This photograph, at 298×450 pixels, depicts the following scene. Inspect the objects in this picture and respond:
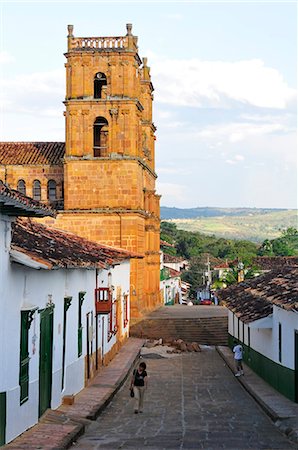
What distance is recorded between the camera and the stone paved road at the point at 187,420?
1309cm

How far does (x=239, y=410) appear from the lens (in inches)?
689

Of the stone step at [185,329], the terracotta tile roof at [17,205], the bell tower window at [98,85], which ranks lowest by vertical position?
the stone step at [185,329]

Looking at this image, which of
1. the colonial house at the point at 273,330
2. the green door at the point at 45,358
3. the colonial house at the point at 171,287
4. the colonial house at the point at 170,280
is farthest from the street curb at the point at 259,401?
the colonial house at the point at 171,287

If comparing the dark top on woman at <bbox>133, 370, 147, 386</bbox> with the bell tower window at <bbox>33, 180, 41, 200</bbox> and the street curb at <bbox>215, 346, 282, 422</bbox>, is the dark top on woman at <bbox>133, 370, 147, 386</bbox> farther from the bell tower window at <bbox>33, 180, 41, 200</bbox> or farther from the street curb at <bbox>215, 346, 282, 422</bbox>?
the bell tower window at <bbox>33, 180, 41, 200</bbox>

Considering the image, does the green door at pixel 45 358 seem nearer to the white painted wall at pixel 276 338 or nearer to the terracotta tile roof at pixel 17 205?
the terracotta tile roof at pixel 17 205

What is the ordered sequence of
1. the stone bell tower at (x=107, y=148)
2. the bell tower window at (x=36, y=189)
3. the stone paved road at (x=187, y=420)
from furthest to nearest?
the bell tower window at (x=36, y=189) < the stone bell tower at (x=107, y=148) < the stone paved road at (x=187, y=420)

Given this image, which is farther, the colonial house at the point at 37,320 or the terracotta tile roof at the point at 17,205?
the colonial house at the point at 37,320

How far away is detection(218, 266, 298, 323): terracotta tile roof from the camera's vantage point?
58.7 ft

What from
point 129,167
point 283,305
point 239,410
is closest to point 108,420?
point 239,410

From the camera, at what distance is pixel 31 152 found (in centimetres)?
4584

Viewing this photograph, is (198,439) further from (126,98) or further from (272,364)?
(126,98)

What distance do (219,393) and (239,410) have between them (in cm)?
316

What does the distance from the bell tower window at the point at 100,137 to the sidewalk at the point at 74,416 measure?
19.2m

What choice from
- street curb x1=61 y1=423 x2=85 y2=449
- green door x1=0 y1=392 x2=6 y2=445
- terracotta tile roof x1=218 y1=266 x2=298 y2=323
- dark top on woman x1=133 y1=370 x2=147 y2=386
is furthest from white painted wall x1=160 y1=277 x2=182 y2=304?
green door x1=0 y1=392 x2=6 y2=445
